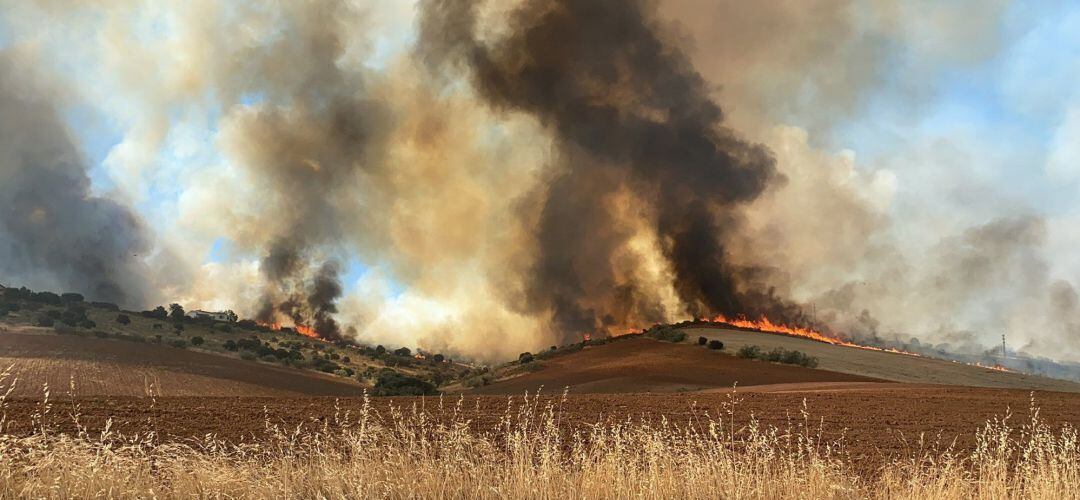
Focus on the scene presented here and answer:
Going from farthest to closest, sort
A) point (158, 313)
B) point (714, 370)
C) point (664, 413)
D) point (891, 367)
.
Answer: point (158, 313) < point (891, 367) < point (714, 370) < point (664, 413)

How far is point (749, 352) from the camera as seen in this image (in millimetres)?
60688

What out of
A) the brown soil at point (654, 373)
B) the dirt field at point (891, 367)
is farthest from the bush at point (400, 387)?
the dirt field at point (891, 367)

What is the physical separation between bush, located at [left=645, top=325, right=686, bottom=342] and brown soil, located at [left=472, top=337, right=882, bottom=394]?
1619mm

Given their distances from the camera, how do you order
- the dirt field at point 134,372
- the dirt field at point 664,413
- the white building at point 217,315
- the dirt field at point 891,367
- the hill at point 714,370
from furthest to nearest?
1. the white building at point 217,315
2. the dirt field at point 891,367
3. the hill at point 714,370
4. the dirt field at point 134,372
5. the dirt field at point 664,413

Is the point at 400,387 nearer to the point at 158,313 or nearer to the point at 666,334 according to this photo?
the point at 666,334

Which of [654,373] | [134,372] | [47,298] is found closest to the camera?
[134,372]

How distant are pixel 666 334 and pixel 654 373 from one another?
20460mm

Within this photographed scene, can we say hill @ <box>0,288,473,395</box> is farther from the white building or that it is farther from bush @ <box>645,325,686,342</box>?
bush @ <box>645,325,686,342</box>

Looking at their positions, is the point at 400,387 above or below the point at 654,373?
below

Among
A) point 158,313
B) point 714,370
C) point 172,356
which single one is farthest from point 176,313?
point 714,370

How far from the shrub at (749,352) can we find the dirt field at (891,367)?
169 centimetres

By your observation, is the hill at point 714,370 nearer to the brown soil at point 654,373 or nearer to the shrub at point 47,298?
the brown soil at point 654,373

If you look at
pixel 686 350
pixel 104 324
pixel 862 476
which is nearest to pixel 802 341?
pixel 686 350

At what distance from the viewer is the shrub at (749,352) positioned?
6031cm
